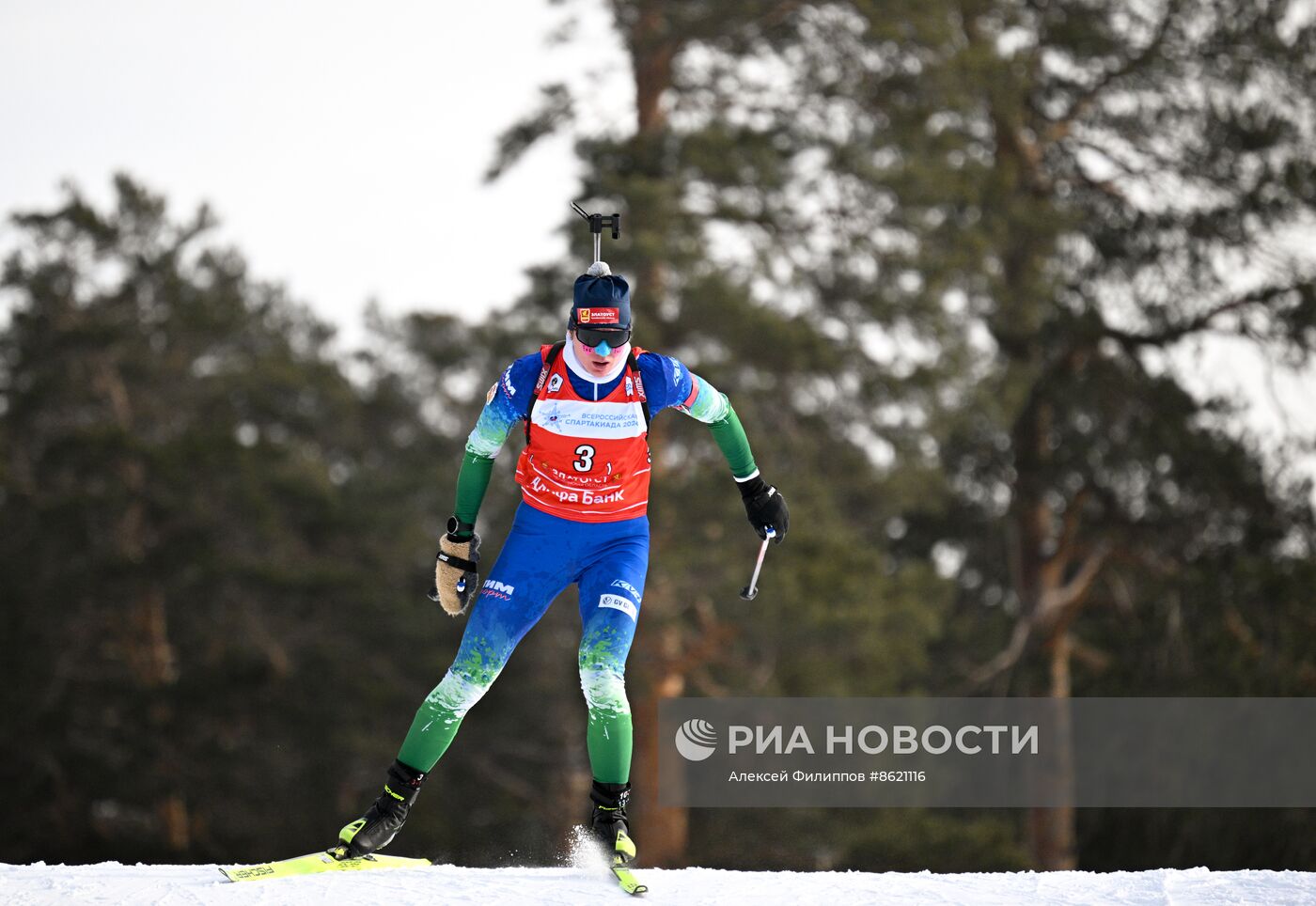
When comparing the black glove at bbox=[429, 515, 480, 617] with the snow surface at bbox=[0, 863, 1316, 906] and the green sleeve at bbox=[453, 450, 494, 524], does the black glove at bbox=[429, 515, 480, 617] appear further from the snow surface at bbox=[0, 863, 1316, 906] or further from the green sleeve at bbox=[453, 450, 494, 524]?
the snow surface at bbox=[0, 863, 1316, 906]

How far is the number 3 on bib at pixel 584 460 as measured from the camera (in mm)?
5293

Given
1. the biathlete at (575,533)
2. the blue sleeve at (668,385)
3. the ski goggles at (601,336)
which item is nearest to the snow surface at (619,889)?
the biathlete at (575,533)

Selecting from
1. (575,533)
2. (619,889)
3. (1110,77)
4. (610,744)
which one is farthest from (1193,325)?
(619,889)

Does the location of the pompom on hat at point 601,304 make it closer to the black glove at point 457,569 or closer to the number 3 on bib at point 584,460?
the number 3 on bib at point 584,460

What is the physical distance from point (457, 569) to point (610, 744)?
850 mm

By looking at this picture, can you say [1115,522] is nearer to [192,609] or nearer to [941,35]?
[941,35]

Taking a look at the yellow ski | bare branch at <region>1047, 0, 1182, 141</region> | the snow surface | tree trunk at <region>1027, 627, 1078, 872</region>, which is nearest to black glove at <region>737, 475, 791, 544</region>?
the snow surface

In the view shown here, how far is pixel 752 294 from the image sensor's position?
16.0 meters

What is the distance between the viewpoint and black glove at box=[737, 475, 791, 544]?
575cm

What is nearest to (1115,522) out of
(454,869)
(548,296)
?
(548,296)

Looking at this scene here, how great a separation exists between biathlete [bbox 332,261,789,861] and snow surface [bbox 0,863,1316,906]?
0.84ft

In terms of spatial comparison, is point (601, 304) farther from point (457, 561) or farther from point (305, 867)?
point (305, 867)

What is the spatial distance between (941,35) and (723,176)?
10.2 ft

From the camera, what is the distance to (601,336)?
5.17 m
